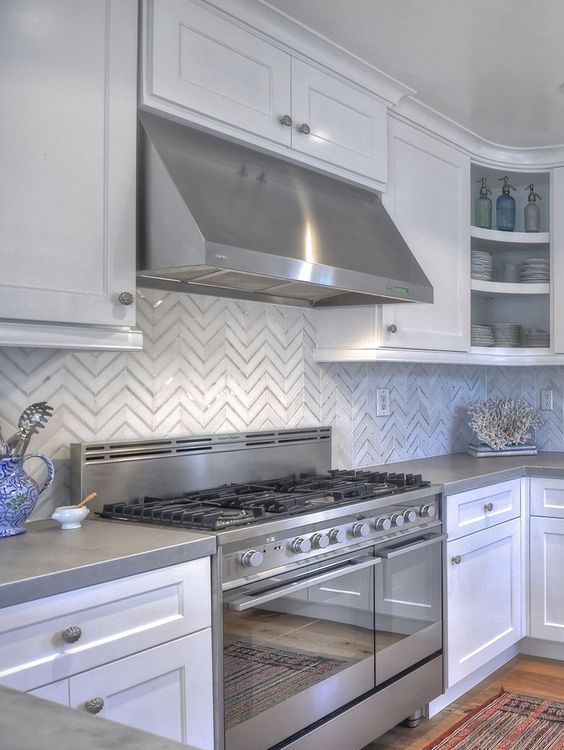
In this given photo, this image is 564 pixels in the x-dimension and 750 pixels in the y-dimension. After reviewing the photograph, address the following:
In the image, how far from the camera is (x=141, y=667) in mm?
1605

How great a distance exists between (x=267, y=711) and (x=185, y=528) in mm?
526

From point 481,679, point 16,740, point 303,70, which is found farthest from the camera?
point 481,679

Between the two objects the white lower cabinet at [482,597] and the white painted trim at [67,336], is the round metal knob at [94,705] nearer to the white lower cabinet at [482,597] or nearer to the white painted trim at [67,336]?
the white painted trim at [67,336]

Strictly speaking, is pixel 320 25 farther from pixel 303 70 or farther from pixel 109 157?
pixel 109 157

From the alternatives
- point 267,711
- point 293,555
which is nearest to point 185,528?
point 293,555

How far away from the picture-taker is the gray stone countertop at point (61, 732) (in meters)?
0.49

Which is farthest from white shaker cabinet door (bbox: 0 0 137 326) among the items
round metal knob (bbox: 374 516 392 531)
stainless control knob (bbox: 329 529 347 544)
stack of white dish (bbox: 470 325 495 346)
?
stack of white dish (bbox: 470 325 495 346)

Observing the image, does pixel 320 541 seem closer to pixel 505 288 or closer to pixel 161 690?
pixel 161 690

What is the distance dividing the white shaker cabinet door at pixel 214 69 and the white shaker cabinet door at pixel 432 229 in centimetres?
75

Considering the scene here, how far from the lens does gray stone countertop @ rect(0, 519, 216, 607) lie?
1412 millimetres

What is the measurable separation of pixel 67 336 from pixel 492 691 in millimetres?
2299

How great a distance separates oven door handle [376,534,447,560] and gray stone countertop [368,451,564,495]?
172mm

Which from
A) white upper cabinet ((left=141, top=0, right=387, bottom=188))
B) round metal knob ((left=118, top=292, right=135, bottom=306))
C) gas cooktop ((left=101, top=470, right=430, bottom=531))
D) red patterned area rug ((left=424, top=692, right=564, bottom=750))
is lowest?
red patterned area rug ((left=424, top=692, right=564, bottom=750))

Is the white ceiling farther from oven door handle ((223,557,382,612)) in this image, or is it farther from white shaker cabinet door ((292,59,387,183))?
oven door handle ((223,557,382,612))
